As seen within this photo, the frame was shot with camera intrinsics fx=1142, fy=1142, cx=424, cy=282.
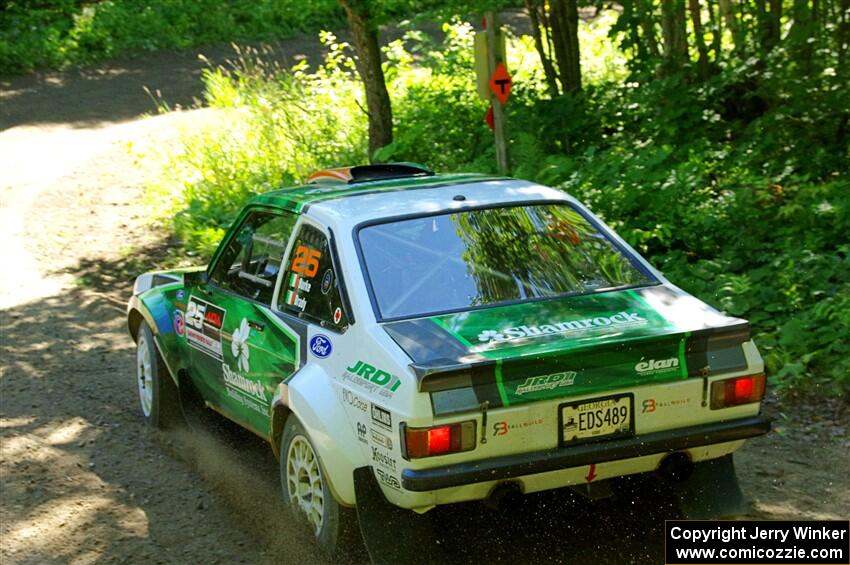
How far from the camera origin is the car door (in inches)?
228

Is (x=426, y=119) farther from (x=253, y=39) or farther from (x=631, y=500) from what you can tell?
(x=253, y=39)

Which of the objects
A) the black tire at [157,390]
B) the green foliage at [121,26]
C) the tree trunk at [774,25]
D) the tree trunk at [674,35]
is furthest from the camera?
the green foliage at [121,26]

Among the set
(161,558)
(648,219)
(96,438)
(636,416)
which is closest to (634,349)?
(636,416)

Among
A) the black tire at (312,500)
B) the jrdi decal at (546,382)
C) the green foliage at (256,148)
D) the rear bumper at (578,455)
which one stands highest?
the jrdi decal at (546,382)

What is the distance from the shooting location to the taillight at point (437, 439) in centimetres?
448

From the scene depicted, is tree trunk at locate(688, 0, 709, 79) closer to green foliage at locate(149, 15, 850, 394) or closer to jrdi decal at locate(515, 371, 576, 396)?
green foliage at locate(149, 15, 850, 394)

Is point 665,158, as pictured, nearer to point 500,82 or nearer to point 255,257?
point 500,82

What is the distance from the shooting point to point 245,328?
614 centimetres

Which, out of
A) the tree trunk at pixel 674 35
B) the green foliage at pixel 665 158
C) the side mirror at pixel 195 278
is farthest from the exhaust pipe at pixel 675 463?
the tree trunk at pixel 674 35

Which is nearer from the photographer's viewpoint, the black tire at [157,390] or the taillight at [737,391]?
the taillight at [737,391]

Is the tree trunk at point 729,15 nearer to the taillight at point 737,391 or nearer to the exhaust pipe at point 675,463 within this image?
the taillight at point 737,391

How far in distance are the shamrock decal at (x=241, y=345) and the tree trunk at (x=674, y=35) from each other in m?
9.63

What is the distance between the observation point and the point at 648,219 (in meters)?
10.6

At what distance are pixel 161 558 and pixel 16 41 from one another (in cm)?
2450
